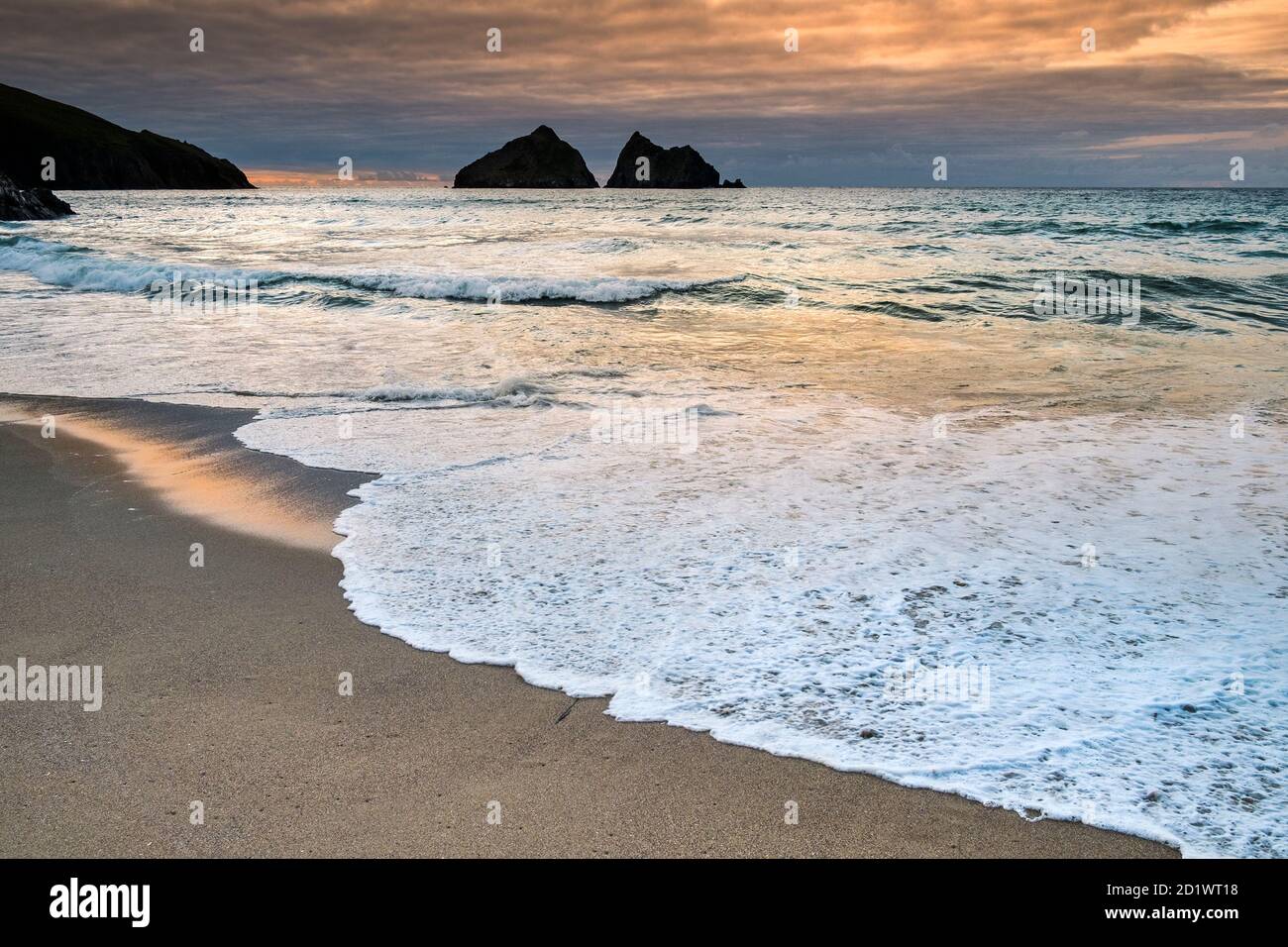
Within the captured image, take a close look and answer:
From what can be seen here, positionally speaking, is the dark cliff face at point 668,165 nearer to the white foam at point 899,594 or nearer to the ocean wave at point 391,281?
the ocean wave at point 391,281

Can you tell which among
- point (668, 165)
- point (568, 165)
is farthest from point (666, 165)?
point (568, 165)

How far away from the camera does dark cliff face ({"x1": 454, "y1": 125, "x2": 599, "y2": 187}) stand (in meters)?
174

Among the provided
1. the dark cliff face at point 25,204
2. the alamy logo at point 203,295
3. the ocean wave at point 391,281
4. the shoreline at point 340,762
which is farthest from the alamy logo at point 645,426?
the dark cliff face at point 25,204

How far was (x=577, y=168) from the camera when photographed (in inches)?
6929

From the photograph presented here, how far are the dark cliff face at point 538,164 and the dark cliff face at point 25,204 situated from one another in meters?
127

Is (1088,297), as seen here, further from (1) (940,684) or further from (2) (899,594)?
(1) (940,684)

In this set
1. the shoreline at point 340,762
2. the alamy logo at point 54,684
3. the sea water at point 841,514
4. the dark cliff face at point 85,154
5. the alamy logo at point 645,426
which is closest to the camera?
the shoreline at point 340,762

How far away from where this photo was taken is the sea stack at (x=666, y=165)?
17325 cm

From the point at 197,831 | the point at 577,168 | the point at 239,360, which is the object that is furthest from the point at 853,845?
the point at 577,168

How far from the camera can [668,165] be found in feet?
571
